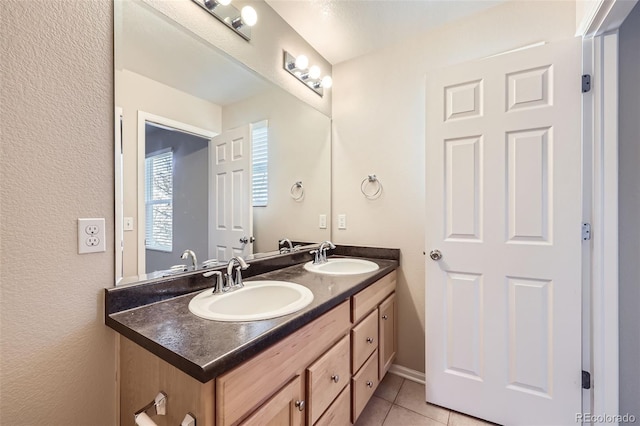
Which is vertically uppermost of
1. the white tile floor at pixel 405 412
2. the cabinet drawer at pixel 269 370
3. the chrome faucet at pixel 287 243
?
the chrome faucet at pixel 287 243

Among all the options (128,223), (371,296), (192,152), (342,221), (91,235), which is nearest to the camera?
(91,235)

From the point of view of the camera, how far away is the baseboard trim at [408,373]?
1.79 meters

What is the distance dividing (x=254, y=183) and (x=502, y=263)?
1454 mm

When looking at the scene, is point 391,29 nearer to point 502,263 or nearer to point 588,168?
point 588,168

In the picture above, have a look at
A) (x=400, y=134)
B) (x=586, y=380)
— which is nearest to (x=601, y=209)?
(x=586, y=380)

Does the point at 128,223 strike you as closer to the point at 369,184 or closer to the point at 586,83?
the point at 369,184

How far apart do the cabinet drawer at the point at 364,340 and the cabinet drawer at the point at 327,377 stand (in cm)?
7

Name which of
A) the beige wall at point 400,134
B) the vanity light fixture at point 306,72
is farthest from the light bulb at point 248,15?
the beige wall at point 400,134

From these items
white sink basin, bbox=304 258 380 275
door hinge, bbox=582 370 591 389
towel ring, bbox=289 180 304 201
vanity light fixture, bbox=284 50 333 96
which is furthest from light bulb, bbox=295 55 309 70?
door hinge, bbox=582 370 591 389

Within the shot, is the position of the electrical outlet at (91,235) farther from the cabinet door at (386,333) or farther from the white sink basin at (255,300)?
the cabinet door at (386,333)

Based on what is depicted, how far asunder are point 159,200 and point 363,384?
1326 millimetres

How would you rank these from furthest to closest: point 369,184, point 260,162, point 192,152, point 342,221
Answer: point 342,221 < point 369,184 < point 260,162 < point 192,152

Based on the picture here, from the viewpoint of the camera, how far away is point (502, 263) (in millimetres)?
1399

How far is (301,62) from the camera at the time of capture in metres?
1.78
